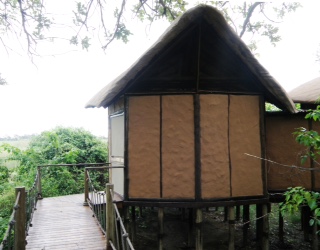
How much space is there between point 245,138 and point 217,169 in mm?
985

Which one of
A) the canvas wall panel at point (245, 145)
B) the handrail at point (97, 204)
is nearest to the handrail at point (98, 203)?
the handrail at point (97, 204)

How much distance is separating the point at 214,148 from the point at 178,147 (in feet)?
2.58

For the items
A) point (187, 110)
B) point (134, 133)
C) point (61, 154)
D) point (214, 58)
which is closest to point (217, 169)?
point (187, 110)

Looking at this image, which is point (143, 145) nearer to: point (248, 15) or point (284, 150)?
point (284, 150)

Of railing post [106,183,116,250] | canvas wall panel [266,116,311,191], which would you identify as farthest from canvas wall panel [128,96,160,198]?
canvas wall panel [266,116,311,191]

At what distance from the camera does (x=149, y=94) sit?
275 inches

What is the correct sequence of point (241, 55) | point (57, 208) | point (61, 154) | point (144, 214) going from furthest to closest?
point (61, 154)
point (144, 214)
point (57, 208)
point (241, 55)

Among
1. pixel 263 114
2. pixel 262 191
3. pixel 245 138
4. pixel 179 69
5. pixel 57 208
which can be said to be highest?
pixel 179 69

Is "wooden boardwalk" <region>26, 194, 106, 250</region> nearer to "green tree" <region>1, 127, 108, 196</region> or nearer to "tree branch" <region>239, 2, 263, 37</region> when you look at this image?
"green tree" <region>1, 127, 108, 196</region>

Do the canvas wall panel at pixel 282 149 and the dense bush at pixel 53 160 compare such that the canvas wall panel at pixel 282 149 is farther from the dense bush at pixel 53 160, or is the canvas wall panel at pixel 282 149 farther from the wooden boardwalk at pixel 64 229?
the dense bush at pixel 53 160

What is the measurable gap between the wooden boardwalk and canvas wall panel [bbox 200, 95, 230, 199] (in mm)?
2497

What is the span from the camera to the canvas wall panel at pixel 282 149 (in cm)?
787

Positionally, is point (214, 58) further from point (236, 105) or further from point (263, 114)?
point (263, 114)

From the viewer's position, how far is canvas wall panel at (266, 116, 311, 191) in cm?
787
